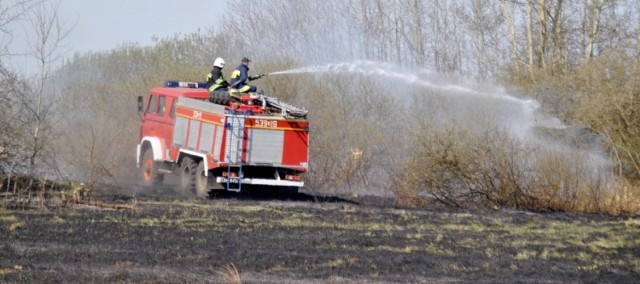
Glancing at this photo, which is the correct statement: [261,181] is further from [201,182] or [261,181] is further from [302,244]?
[302,244]

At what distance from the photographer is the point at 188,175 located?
23.0m

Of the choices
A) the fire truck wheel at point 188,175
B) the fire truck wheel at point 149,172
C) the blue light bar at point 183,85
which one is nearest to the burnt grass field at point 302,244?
the fire truck wheel at point 188,175

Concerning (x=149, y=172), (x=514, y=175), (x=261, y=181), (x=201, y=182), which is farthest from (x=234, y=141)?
(x=514, y=175)

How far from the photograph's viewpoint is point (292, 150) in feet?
71.8

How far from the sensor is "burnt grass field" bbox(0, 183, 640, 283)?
10.8m

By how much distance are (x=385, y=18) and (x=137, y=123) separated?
958cm

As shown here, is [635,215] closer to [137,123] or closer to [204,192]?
[204,192]

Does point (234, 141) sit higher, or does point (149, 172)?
point (234, 141)

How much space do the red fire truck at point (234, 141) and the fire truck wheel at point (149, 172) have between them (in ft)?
3.77

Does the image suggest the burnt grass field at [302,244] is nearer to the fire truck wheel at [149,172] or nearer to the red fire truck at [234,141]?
the red fire truck at [234,141]

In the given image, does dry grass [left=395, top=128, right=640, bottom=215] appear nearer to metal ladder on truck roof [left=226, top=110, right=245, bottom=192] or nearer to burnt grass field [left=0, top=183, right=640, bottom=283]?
burnt grass field [left=0, top=183, right=640, bottom=283]

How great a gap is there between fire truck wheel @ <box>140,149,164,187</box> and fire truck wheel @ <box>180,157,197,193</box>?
56.5 inches

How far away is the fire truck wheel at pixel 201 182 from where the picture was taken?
22250mm

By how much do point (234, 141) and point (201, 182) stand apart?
171 centimetres
